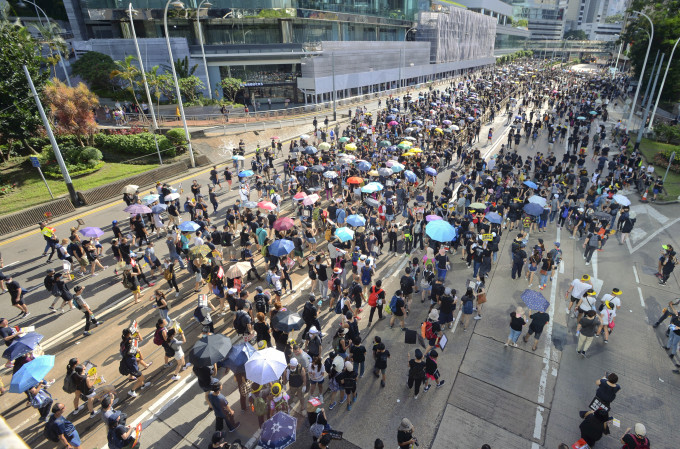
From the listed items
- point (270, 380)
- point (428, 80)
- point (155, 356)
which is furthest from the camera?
point (428, 80)

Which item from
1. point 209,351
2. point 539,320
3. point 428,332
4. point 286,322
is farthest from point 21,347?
point 539,320

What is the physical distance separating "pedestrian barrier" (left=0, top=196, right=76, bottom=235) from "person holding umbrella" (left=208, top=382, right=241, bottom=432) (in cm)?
1608

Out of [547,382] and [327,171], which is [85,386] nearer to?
[547,382]

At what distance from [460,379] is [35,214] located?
20.2m

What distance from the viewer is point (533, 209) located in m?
15.0

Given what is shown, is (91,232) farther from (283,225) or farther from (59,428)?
(59,428)

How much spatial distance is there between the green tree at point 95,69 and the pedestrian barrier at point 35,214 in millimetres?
25538

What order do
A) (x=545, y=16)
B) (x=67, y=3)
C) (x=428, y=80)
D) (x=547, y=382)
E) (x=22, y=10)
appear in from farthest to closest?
(x=545, y=16), (x=428, y=80), (x=22, y=10), (x=67, y=3), (x=547, y=382)

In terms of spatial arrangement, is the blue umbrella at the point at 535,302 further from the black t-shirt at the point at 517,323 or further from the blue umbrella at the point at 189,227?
the blue umbrella at the point at 189,227

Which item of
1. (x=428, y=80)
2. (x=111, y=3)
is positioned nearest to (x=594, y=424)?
(x=111, y=3)

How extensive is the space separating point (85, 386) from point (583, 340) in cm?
1205

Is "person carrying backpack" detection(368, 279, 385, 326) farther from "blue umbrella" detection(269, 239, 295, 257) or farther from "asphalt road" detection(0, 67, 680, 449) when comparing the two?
"blue umbrella" detection(269, 239, 295, 257)

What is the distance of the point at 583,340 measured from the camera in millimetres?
9719

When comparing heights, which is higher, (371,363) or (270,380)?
(270,380)
